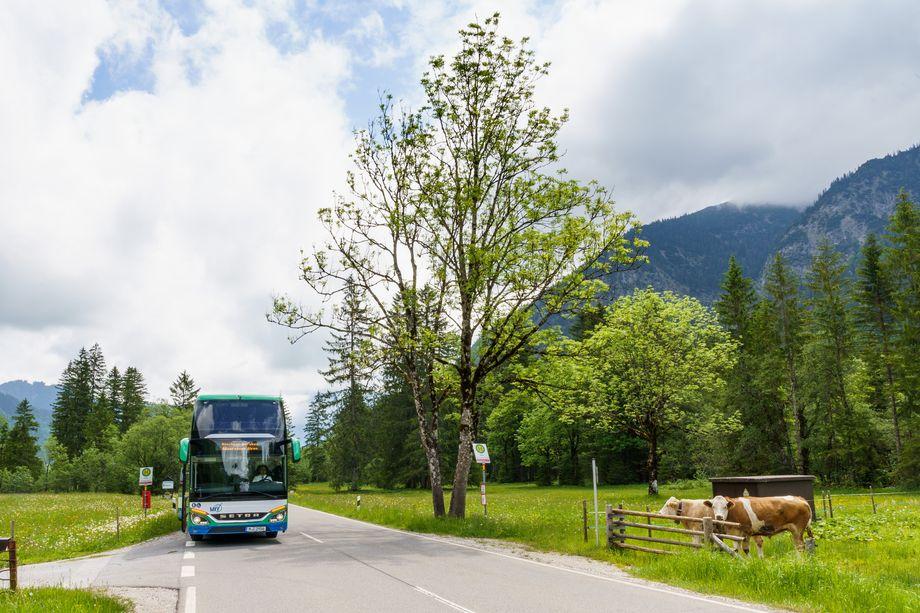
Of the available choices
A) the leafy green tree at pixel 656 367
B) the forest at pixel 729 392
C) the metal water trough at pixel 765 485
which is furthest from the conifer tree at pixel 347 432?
the metal water trough at pixel 765 485

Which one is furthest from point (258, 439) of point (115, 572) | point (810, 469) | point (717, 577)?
point (810, 469)

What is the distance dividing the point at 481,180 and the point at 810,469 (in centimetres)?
4355

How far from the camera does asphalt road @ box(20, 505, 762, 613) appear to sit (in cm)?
905

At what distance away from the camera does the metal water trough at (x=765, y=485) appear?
53.7 feet

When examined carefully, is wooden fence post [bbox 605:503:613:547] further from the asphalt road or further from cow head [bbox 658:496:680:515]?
the asphalt road

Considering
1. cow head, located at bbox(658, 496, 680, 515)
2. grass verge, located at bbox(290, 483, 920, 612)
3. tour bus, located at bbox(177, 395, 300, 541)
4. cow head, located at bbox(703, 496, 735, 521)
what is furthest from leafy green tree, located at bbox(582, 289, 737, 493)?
cow head, located at bbox(703, 496, 735, 521)

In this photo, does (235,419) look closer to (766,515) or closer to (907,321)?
(766,515)

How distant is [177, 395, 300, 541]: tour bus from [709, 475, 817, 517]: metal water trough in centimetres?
1179

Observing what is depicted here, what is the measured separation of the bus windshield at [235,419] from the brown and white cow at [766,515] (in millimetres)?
12094

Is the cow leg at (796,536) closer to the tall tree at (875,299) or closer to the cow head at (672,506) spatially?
the cow head at (672,506)

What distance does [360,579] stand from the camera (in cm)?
1130

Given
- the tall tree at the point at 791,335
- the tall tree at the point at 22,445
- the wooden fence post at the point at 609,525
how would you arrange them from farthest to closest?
the tall tree at the point at 22,445
the tall tree at the point at 791,335
the wooden fence post at the point at 609,525

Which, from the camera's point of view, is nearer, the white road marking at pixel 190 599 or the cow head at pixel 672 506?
the white road marking at pixel 190 599

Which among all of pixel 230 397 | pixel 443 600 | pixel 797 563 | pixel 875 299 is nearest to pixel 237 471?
pixel 230 397
